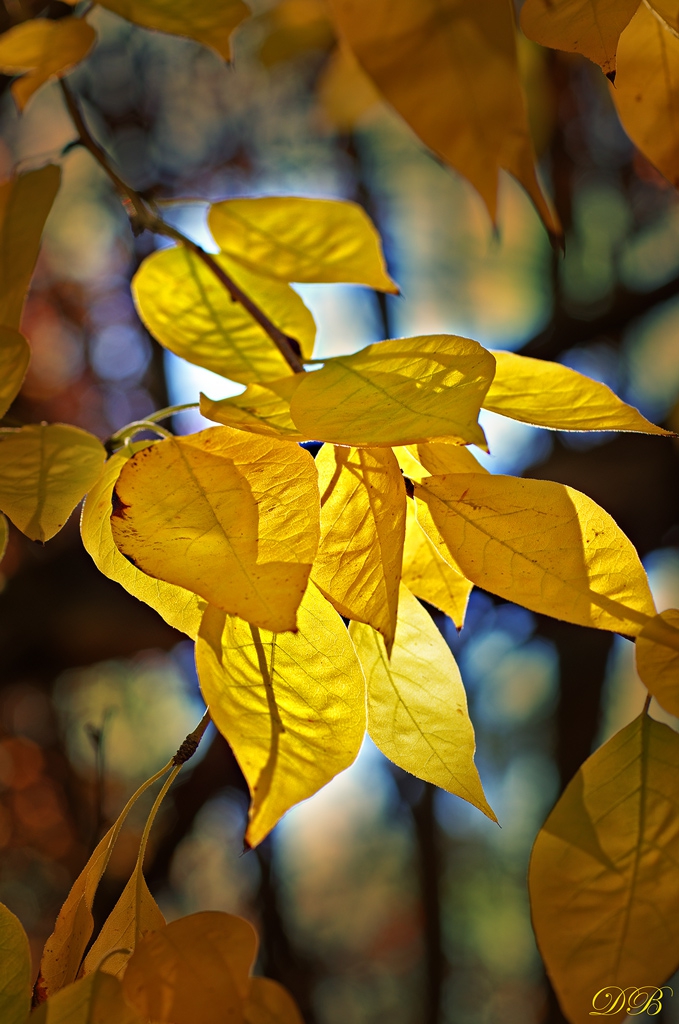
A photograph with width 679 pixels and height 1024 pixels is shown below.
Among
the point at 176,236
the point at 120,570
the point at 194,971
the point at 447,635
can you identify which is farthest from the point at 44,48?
the point at 447,635

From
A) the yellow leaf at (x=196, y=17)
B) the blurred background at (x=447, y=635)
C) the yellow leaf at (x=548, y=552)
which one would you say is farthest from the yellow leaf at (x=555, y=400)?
the blurred background at (x=447, y=635)

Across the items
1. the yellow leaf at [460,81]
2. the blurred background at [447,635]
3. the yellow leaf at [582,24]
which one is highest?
the yellow leaf at [582,24]

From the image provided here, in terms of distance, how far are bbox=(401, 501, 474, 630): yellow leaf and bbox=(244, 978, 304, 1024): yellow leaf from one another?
119 millimetres

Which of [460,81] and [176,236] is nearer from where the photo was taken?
[460,81]

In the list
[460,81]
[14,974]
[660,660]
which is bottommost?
[14,974]

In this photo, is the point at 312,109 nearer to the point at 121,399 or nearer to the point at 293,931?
the point at 121,399

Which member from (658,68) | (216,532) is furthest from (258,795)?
(658,68)

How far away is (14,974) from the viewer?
19cm

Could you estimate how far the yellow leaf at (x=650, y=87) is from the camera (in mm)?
171

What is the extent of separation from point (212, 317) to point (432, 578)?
150 mm

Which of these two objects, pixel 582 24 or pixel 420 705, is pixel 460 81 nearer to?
pixel 582 24

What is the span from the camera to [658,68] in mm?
173

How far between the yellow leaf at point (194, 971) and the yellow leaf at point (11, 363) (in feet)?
0.47
